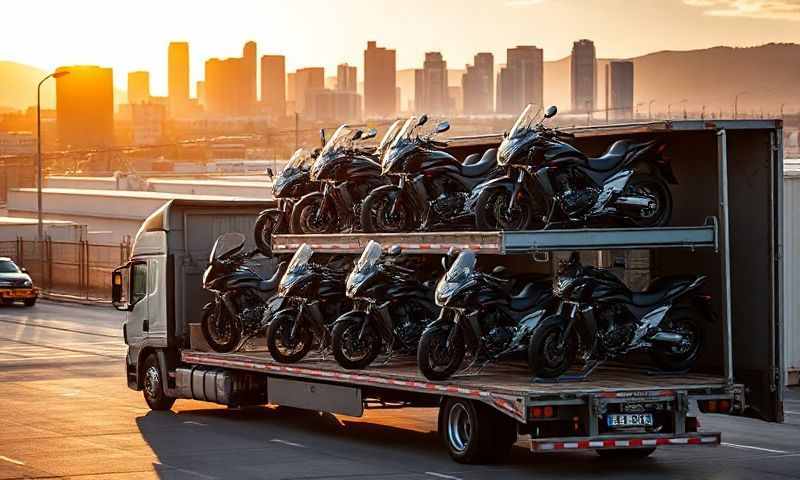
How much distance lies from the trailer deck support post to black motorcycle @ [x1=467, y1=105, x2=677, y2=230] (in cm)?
123

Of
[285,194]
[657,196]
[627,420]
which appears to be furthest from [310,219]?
[627,420]

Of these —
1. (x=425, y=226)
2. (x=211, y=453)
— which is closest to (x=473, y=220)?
(x=425, y=226)

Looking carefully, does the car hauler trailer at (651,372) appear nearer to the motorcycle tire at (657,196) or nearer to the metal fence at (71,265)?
the motorcycle tire at (657,196)

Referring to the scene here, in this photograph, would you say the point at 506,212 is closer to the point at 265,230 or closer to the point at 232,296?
the point at 232,296

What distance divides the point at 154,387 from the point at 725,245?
32.2ft

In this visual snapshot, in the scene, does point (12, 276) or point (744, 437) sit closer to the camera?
point (744, 437)

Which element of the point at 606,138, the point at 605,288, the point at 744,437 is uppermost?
the point at 606,138

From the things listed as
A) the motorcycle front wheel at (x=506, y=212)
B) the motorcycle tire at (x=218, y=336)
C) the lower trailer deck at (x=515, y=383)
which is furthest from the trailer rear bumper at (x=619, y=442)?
the motorcycle tire at (x=218, y=336)

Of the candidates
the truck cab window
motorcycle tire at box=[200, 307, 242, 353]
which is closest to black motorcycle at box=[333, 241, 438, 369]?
motorcycle tire at box=[200, 307, 242, 353]

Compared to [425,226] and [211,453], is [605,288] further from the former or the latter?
[211,453]

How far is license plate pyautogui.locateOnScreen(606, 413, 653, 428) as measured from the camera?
16.4m

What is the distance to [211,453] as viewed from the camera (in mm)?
18891

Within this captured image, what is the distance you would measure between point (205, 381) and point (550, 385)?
6.89 m

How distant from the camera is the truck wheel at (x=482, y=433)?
17016mm
